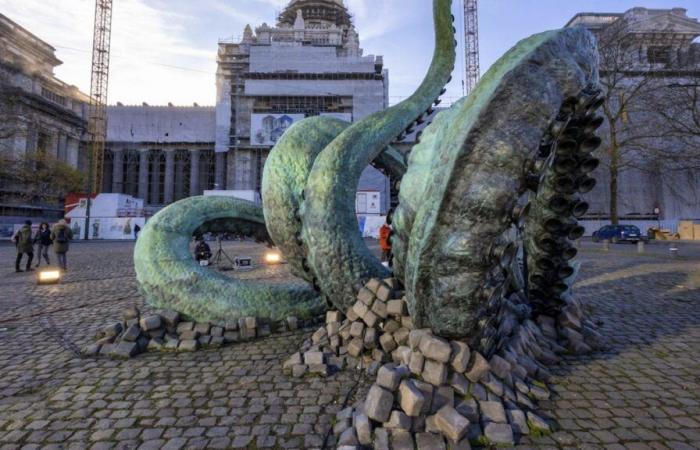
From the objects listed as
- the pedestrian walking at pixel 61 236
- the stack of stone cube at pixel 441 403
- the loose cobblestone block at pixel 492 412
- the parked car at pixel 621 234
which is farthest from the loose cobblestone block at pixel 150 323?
the parked car at pixel 621 234

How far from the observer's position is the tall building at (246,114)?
42.6 meters

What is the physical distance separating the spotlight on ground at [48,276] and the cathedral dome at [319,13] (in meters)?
56.6

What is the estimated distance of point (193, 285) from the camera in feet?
15.6

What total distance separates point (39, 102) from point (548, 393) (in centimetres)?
5231

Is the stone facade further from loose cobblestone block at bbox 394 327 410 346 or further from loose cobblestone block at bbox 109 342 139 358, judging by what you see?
loose cobblestone block at bbox 394 327 410 346

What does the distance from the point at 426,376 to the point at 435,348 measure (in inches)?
8.1

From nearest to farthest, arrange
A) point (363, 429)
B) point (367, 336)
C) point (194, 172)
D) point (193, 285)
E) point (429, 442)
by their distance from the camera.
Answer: point (429, 442)
point (363, 429)
point (367, 336)
point (193, 285)
point (194, 172)

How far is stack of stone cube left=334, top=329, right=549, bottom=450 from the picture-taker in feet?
8.03

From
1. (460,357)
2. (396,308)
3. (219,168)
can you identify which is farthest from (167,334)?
(219,168)

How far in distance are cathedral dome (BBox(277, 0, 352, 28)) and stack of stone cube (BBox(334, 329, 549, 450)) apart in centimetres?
6201

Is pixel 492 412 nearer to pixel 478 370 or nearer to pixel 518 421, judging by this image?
pixel 518 421

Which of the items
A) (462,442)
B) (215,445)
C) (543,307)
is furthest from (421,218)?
(543,307)

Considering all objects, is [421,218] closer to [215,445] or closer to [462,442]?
[462,442]

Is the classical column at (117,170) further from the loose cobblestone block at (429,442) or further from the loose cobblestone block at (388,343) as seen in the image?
the loose cobblestone block at (429,442)
